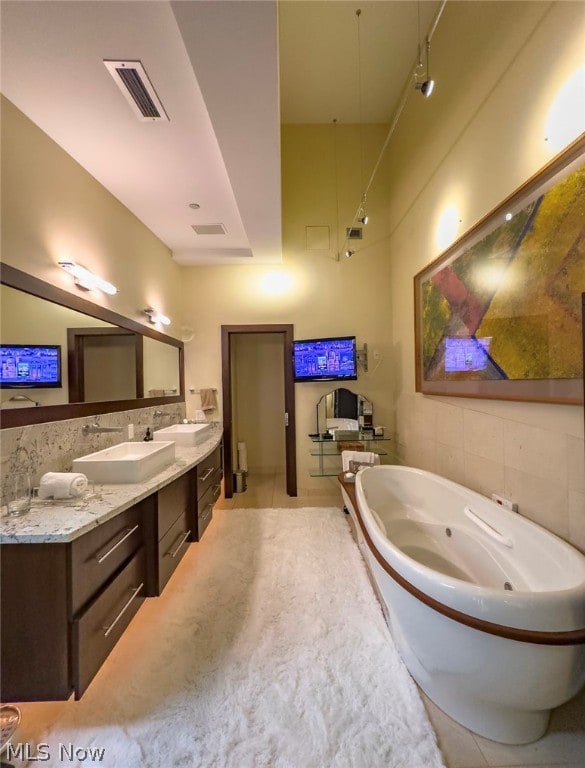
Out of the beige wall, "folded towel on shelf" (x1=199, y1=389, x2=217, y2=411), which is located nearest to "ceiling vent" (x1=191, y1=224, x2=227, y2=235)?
the beige wall

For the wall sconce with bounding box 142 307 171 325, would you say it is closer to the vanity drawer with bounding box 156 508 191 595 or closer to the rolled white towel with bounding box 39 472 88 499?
the rolled white towel with bounding box 39 472 88 499

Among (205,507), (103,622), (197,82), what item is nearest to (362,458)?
(205,507)

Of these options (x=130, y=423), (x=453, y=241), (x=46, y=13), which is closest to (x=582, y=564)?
(x=453, y=241)

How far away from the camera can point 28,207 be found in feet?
4.98

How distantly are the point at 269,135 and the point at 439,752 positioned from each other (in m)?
3.00

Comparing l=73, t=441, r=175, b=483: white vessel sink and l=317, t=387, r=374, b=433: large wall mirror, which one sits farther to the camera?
l=317, t=387, r=374, b=433: large wall mirror

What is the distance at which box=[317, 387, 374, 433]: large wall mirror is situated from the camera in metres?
3.40

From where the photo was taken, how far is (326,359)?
10.9ft

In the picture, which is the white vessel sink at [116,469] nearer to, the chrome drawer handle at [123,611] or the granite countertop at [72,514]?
the granite countertop at [72,514]

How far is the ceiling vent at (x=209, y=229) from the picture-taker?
2732 mm

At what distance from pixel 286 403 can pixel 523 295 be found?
8.33 ft

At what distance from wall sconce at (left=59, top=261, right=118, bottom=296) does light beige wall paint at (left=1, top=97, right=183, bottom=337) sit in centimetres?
4

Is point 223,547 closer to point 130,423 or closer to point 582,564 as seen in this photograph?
point 130,423

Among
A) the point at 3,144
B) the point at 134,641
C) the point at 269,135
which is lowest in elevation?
the point at 134,641
